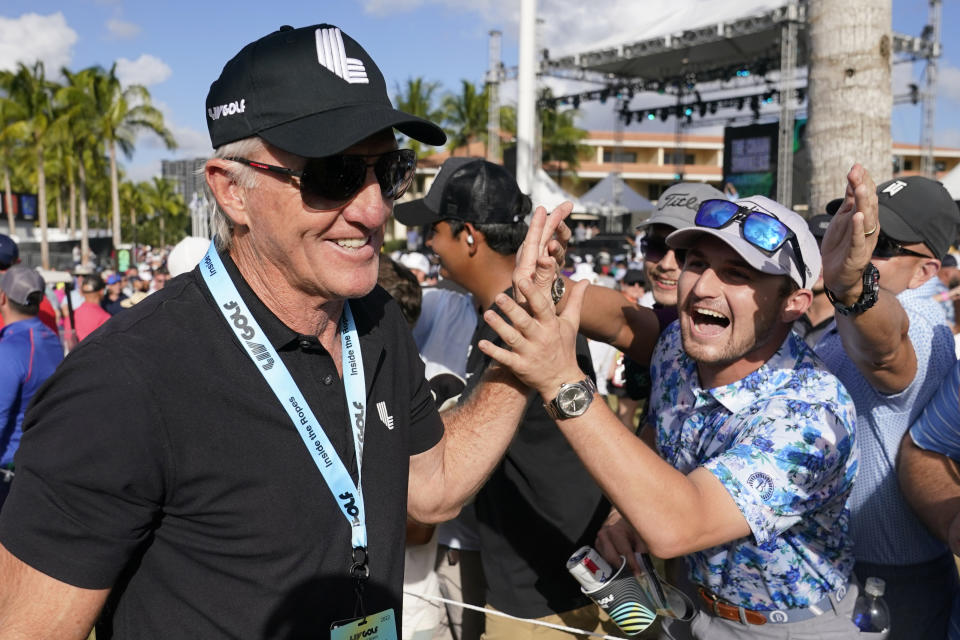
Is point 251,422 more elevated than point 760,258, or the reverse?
point 760,258

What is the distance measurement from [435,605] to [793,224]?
2.17m

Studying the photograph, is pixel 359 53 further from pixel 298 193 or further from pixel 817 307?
pixel 817 307

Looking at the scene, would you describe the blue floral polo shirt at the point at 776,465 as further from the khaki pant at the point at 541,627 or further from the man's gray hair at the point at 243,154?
the man's gray hair at the point at 243,154

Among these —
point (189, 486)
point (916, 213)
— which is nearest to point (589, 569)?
point (189, 486)

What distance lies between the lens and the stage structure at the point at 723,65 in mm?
17016

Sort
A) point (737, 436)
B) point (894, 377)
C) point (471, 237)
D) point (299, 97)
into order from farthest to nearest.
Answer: point (471, 237), point (894, 377), point (737, 436), point (299, 97)

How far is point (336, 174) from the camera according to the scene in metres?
1.63

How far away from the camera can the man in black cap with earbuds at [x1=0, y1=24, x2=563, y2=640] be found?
1.31 metres

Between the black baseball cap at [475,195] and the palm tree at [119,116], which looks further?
the palm tree at [119,116]

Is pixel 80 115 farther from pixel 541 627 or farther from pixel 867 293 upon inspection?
pixel 867 293

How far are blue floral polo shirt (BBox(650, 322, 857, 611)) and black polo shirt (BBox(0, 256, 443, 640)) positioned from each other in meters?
0.93

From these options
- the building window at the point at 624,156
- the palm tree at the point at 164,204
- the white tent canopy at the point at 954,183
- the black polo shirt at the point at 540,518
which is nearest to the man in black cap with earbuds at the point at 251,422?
the black polo shirt at the point at 540,518

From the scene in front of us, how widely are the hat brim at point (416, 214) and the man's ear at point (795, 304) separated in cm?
163

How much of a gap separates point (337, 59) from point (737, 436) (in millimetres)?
1370
